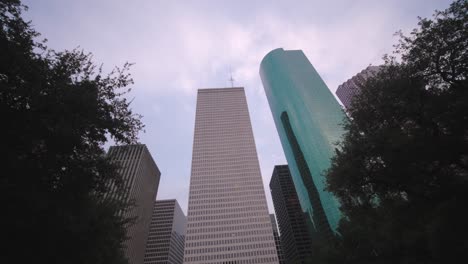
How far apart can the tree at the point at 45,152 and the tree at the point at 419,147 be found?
2088cm

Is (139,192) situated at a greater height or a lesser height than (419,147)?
greater

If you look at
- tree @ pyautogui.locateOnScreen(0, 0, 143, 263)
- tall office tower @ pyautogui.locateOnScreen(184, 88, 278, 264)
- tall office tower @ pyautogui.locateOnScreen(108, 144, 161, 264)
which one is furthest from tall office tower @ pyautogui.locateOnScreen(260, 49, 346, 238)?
tree @ pyautogui.locateOnScreen(0, 0, 143, 263)

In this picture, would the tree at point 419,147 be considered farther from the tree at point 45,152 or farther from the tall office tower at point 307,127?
the tall office tower at point 307,127

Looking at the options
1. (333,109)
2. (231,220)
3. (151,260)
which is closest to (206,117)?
(231,220)

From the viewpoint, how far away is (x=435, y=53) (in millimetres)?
17312

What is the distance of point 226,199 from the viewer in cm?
14688

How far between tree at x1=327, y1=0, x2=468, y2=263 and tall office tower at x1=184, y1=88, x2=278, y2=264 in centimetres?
12128

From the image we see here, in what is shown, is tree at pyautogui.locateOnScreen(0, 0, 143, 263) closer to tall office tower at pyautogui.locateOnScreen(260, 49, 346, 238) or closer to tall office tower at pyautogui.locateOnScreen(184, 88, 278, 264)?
tall office tower at pyautogui.locateOnScreen(260, 49, 346, 238)

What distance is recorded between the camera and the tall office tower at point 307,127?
13662 centimetres

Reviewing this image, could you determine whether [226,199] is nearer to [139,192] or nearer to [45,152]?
[139,192]

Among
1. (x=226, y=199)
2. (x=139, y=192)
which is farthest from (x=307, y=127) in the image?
(x=139, y=192)

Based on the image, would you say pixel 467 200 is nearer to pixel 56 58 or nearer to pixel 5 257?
pixel 5 257

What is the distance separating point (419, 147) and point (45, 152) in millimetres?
23824

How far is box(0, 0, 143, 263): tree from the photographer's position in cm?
967
